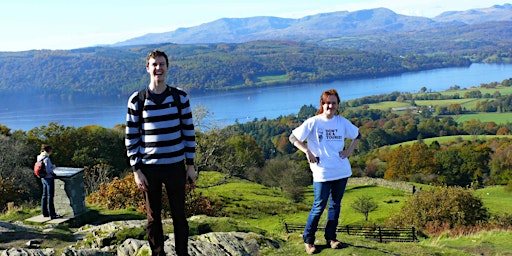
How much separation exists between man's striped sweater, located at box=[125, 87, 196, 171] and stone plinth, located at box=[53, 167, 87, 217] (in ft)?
19.4

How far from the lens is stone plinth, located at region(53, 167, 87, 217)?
1001 centimetres

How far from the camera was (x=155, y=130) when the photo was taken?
481 cm

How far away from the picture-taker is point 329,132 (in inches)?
226

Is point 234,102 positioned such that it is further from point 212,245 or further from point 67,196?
point 212,245

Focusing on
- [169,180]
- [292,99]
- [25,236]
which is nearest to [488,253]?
[169,180]

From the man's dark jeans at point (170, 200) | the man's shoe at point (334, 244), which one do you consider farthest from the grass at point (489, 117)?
the man's dark jeans at point (170, 200)

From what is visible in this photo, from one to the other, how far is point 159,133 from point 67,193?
6.26 meters

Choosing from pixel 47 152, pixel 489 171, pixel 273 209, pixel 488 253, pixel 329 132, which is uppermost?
pixel 329 132

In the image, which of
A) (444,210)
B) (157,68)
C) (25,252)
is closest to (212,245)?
(25,252)

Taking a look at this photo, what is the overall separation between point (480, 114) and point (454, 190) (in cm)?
9235

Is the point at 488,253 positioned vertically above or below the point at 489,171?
above

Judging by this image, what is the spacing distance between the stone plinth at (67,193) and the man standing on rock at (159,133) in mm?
5752

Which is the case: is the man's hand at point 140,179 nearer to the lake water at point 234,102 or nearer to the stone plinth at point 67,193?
the stone plinth at point 67,193

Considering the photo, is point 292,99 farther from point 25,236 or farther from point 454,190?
point 25,236
